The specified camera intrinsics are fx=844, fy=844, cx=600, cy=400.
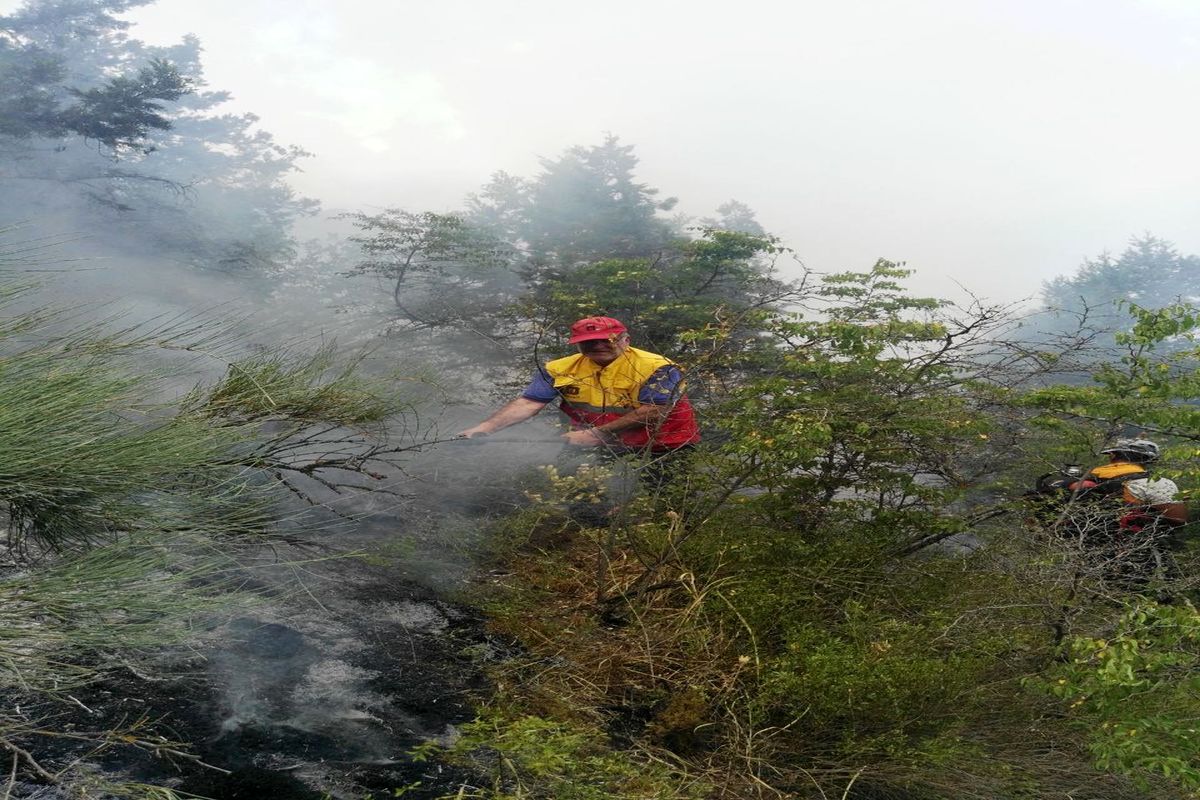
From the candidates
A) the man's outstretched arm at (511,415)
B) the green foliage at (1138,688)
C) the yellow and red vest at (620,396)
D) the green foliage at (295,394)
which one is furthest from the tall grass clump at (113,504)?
the green foliage at (1138,688)

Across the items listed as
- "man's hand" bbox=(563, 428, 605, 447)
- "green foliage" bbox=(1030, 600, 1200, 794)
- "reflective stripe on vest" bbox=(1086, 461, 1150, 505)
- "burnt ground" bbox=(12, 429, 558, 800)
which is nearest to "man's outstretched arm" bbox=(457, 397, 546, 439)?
"man's hand" bbox=(563, 428, 605, 447)

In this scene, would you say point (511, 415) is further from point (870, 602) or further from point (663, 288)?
point (663, 288)

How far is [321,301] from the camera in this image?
17.6 m

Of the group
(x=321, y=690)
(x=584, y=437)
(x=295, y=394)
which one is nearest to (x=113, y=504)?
(x=321, y=690)

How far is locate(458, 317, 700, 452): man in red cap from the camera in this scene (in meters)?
4.74

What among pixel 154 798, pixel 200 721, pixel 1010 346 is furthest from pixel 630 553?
pixel 154 798

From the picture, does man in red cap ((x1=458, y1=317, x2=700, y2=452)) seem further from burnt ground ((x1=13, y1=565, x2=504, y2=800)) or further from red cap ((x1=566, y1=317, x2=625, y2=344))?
burnt ground ((x1=13, y1=565, x2=504, y2=800))

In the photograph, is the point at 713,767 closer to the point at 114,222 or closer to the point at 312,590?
the point at 312,590

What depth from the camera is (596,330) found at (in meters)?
4.87

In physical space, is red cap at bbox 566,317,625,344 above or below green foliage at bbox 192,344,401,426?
above

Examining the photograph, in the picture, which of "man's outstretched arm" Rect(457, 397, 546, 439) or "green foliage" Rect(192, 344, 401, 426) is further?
"man's outstretched arm" Rect(457, 397, 546, 439)

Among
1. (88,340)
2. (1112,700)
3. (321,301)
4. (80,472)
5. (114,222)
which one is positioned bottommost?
(321,301)

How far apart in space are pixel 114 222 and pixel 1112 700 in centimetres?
1670

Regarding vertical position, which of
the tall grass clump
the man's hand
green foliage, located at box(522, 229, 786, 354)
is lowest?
green foliage, located at box(522, 229, 786, 354)
